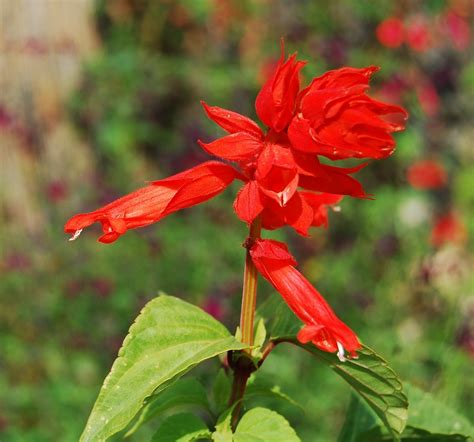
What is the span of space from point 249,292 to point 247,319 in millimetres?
28

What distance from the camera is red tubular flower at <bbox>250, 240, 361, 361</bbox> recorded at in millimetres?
743

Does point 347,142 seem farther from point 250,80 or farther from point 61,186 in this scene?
point 250,80

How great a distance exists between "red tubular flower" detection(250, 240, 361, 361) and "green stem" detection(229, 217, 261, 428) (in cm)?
1

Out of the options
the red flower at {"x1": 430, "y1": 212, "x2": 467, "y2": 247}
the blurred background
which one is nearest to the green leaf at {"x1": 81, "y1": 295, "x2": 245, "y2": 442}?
the blurred background

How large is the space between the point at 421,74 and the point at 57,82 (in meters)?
1.93

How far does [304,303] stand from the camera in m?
0.77

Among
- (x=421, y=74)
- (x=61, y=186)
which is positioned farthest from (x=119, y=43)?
(x=421, y=74)

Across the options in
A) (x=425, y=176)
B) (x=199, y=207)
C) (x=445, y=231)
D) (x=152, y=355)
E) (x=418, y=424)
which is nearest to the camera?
(x=152, y=355)

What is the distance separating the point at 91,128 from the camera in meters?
4.43

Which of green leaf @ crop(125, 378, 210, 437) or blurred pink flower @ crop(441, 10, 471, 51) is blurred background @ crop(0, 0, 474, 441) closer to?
blurred pink flower @ crop(441, 10, 471, 51)

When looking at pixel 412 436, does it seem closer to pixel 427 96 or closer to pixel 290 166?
pixel 290 166

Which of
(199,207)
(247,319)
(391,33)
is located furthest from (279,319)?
(391,33)

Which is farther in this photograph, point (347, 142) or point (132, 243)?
point (132, 243)

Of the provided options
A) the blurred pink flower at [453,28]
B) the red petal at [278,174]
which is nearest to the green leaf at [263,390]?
the red petal at [278,174]
